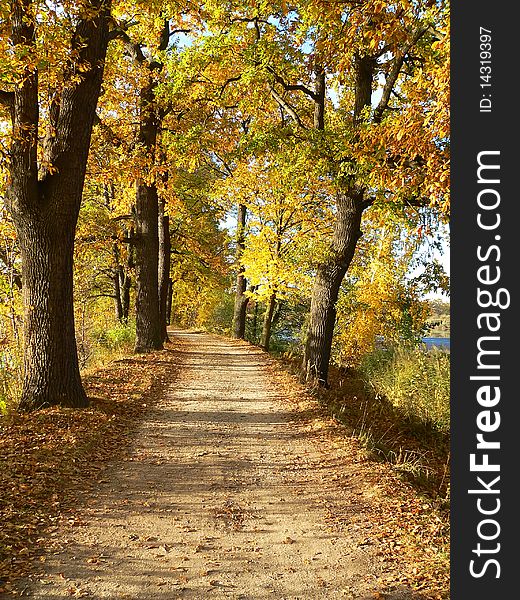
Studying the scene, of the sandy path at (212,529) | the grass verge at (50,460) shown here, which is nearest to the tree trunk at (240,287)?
the grass verge at (50,460)

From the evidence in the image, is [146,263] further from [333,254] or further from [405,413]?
[405,413]

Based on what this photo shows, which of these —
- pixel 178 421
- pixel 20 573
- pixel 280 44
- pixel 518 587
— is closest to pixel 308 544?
pixel 518 587

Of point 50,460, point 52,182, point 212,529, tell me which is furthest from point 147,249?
point 212,529

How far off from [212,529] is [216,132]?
12048 mm

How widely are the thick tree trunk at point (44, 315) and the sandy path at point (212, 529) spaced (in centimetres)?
156

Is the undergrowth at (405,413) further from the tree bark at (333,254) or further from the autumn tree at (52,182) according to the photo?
the autumn tree at (52,182)

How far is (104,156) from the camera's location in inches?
494

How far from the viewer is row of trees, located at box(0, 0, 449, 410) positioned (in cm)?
657

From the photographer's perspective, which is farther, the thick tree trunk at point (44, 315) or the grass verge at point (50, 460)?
the thick tree trunk at point (44, 315)

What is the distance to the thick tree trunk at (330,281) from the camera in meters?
10.7

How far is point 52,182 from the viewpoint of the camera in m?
7.54

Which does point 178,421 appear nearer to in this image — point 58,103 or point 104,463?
point 104,463

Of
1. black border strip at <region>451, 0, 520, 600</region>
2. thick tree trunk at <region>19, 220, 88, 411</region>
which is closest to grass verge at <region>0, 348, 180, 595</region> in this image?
thick tree trunk at <region>19, 220, 88, 411</region>

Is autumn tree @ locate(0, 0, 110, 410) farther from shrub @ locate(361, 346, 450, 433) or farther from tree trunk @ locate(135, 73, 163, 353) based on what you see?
shrub @ locate(361, 346, 450, 433)
